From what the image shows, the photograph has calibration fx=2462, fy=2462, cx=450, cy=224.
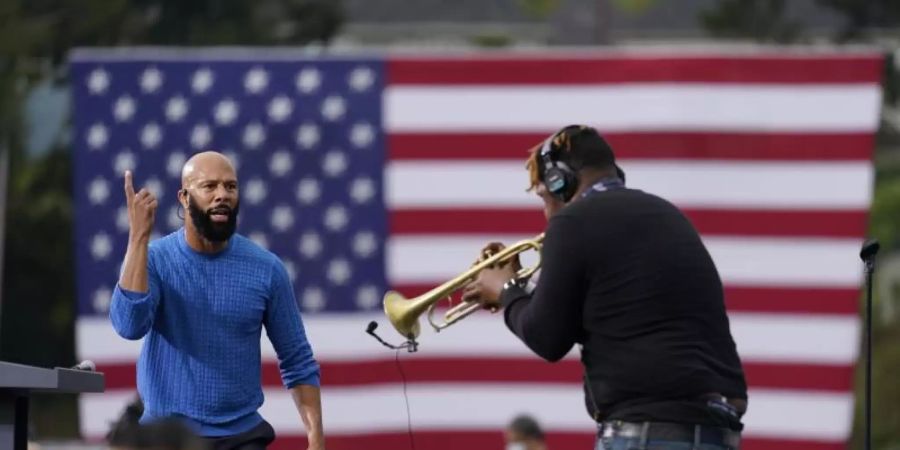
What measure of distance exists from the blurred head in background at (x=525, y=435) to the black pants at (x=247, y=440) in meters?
6.11

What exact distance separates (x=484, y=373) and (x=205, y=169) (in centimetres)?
726

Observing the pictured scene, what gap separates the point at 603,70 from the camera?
599 inches

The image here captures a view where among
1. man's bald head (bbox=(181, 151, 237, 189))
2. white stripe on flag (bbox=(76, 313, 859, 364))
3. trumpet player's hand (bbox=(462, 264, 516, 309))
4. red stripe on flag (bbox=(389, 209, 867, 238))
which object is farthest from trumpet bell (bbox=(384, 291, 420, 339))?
red stripe on flag (bbox=(389, 209, 867, 238))

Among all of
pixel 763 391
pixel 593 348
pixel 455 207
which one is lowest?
pixel 593 348

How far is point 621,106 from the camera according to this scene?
15164 mm

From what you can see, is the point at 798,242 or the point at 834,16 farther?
the point at 834,16

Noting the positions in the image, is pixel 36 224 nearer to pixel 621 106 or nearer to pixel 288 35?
pixel 288 35

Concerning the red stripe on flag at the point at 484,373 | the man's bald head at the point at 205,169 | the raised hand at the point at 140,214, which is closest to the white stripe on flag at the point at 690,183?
the red stripe on flag at the point at 484,373

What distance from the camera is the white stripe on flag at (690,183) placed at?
14.9m

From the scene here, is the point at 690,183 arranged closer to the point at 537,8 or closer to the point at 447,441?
the point at 447,441

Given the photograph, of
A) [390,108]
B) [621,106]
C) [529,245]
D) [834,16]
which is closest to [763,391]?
[621,106]

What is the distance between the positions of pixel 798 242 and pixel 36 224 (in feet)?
51.2

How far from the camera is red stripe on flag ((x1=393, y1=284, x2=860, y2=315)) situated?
14891mm

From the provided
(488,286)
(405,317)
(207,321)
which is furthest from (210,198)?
(488,286)
